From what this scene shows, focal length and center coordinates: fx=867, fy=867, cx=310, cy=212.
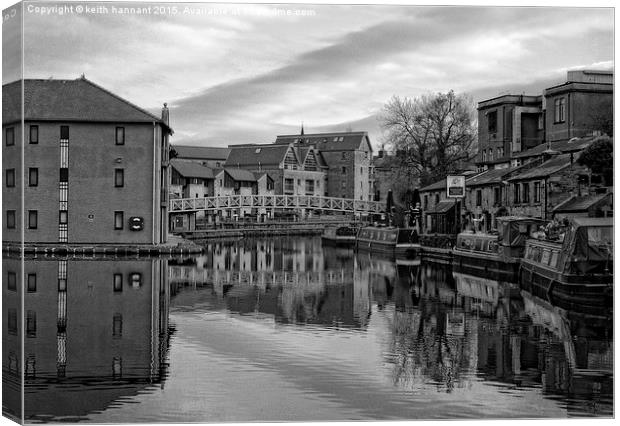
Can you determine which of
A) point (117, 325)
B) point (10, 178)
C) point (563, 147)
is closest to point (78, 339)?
point (117, 325)

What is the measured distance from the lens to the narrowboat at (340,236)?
5234 cm

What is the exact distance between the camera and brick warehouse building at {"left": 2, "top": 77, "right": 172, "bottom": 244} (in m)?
8.82

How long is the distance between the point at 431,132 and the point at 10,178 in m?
17.4

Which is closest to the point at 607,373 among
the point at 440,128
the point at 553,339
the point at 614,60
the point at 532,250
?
the point at 553,339

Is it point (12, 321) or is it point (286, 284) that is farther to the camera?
point (286, 284)

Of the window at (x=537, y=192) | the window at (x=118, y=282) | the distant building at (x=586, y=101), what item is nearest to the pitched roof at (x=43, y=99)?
the window at (x=118, y=282)

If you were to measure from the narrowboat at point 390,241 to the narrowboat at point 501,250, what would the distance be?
784 centimetres

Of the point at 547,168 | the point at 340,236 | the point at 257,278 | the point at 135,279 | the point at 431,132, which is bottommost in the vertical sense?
the point at 257,278

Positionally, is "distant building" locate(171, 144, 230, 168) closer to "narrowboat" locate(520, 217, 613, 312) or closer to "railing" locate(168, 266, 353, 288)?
"railing" locate(168, 266, 353, 288)

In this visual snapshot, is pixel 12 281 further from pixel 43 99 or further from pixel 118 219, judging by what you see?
pixel 118 219

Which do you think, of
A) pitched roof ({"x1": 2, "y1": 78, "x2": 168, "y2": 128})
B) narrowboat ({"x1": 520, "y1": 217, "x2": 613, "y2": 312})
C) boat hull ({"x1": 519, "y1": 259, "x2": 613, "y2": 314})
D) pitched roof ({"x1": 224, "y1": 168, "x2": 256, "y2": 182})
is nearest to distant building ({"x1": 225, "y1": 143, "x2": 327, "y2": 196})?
pitched roof ({"x1": 224, "y1": 168, "x2": 256, "y2": 182})

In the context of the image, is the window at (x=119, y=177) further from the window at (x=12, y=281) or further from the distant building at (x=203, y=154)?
the window at (x=12, y=281)

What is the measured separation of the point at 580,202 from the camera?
78.4ft

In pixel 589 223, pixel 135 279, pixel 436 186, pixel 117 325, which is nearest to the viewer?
pixel 117 325
